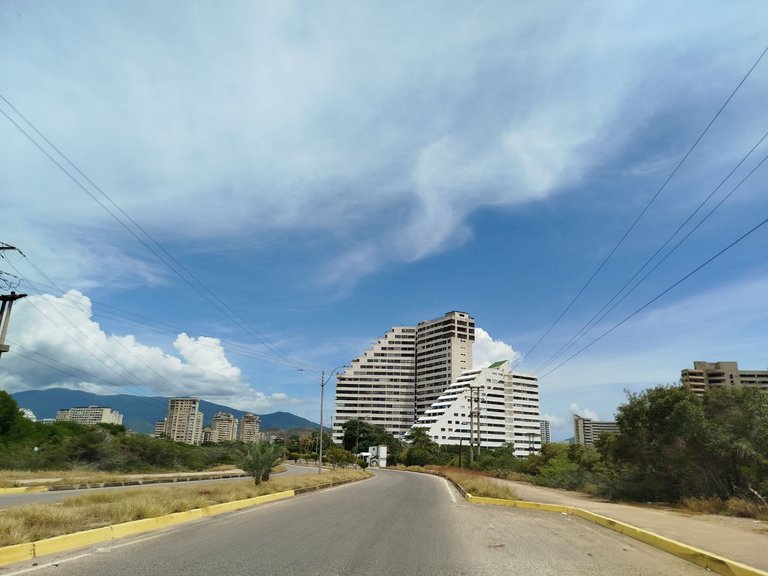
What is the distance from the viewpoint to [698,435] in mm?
22391

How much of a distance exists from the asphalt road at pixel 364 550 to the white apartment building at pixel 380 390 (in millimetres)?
172150

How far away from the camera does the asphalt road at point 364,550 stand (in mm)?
7941

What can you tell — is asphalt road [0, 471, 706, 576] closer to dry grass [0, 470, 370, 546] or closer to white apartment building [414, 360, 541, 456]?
dry grass [0, 470, 370, 546]

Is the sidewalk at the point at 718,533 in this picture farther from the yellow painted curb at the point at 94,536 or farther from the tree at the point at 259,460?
the tree at the point at 259,460

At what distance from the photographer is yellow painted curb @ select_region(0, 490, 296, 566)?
8336mm

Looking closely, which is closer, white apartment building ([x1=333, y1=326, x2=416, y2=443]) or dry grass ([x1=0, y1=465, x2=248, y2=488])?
dry grass ([x1=0, y1=465, x2=248, y2=488])

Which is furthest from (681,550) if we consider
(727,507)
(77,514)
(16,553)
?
(77,514)

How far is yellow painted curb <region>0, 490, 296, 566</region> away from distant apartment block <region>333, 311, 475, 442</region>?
170962 mm

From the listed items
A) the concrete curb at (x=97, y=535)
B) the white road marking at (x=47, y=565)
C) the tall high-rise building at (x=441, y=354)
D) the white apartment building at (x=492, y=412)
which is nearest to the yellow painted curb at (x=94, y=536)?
the concrete curb at (x=97, y=535)

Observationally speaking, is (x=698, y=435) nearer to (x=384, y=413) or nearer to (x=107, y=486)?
(x=107, y=486)

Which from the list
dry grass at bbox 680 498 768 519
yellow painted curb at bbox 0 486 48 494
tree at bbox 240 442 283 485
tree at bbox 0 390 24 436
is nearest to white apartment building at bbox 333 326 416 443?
tree at bbox 0 390 24 436

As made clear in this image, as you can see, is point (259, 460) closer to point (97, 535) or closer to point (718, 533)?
point (97, 535)

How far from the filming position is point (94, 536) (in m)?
10.2

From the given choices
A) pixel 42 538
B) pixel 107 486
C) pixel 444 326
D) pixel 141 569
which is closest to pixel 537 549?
pixel 141 569
